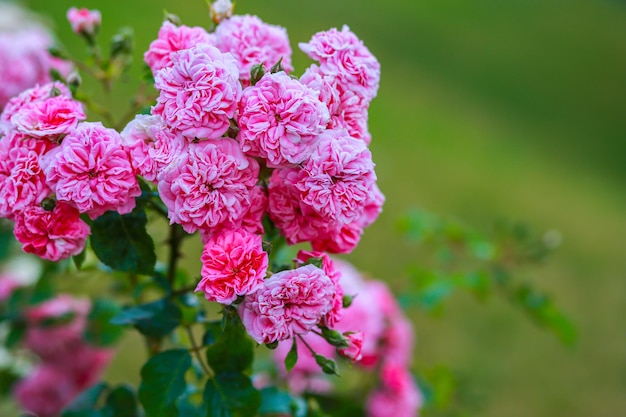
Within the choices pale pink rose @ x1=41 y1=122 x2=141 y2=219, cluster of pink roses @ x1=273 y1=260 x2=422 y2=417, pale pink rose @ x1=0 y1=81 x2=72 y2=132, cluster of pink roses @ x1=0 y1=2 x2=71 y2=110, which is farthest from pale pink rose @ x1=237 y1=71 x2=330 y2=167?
cluster of pink roses @ x1=0 y1=2 x2=71 y2=110

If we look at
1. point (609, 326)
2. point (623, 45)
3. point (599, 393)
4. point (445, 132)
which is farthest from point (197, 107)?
point (623, 45)

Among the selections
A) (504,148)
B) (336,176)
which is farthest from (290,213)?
(504,148)

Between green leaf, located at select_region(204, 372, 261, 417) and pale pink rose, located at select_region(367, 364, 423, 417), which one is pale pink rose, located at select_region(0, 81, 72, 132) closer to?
green leaf, located at select_region(204, 372, 261, 417)

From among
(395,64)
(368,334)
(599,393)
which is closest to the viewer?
(368,334)

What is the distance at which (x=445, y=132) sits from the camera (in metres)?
4.80

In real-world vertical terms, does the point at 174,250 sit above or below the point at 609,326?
above

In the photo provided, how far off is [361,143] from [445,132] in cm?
424

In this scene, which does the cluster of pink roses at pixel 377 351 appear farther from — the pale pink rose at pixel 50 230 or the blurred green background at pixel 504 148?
the pale pink rose at pixel 50 230

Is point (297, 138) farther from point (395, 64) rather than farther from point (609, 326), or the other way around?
point (395, 64)

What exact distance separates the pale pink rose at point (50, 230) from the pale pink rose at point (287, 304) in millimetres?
179

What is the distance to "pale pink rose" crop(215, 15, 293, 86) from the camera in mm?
742

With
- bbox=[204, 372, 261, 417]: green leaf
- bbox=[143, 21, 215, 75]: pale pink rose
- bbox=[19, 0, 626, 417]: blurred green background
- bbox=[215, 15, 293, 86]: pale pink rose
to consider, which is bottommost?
bbox=[19, 0, 626, 417]: blurred green background

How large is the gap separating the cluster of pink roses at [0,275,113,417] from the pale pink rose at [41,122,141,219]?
2.07ft

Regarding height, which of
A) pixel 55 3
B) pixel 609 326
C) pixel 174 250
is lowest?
pixel 55 3
